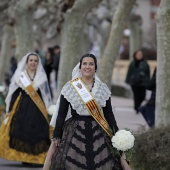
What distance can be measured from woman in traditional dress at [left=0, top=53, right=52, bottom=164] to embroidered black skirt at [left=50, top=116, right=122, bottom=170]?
3899 millimetres

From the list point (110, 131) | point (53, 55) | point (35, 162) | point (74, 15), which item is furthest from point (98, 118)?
point (53, 55)

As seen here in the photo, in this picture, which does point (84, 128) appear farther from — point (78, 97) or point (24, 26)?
point (24, 26)

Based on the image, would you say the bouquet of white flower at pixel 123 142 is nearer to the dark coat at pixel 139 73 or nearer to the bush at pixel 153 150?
the bush at pixel 153 150

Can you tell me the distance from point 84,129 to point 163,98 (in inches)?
127

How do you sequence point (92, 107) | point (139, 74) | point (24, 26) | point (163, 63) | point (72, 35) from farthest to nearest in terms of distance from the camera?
1. point (24, 26)
2. point (139, 74)
3. point (72, 35)
4. point (163, 63)
5. point (92, 107)

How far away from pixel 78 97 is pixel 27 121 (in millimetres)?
4041

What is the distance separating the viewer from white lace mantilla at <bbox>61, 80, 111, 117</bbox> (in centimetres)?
885

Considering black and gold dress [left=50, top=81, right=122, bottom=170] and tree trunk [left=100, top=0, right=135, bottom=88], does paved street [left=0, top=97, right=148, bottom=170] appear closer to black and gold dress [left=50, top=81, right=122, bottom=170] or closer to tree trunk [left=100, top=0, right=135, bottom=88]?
tree trunk [left=100, top=0, right=135, bottom=88]

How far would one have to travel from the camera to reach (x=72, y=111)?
891cm

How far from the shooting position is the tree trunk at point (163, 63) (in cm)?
1172

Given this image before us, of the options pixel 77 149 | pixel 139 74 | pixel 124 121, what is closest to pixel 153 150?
pixel 77 149

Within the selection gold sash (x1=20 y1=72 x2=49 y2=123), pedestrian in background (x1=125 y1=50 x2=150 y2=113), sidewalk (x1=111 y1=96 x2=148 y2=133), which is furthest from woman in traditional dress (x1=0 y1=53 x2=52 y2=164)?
pedestrian in background (x1=125 y1=50 x2=150 y2=113)

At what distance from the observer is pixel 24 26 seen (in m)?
20.9

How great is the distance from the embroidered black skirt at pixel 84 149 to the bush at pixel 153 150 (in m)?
1.42
